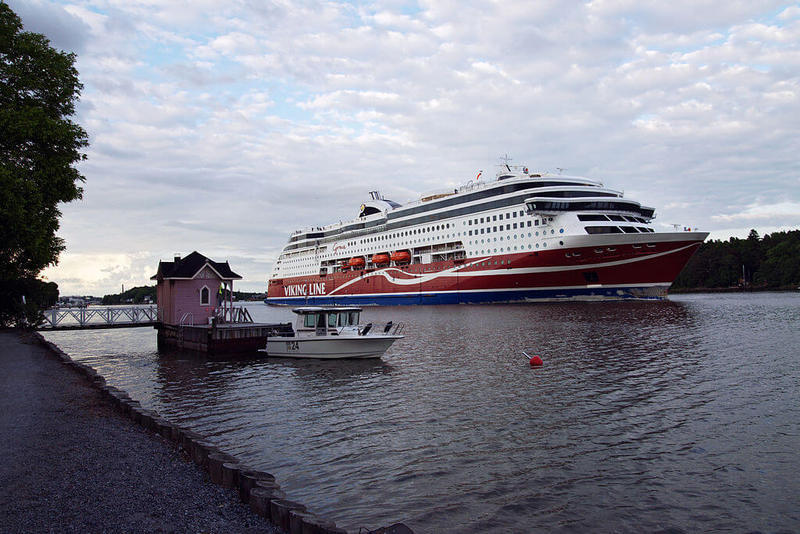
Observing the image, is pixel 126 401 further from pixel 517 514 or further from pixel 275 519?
pixel 517 514

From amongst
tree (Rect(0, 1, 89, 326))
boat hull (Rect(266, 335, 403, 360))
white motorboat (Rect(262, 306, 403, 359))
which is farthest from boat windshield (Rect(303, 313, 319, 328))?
tree (Rect(0, 1, 89, 326))

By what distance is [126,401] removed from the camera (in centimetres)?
1232

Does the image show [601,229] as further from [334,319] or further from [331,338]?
[331,338]

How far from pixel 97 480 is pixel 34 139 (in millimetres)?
15385

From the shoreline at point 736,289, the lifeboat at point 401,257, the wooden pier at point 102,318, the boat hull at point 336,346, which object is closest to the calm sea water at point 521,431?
the boat hull at point 336,346

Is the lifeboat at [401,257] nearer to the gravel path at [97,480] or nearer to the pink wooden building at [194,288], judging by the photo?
the pink wooden building at [194,288]

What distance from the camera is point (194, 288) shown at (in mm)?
31781

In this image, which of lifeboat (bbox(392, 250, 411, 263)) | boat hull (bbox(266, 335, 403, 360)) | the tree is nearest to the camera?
the tree

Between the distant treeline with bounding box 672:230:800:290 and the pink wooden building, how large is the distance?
384 feet

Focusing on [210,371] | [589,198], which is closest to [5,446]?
[210,371]

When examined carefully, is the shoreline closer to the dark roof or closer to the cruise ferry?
the cruise ferry

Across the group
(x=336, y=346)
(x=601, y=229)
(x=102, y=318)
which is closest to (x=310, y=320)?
(x=336, y=346)

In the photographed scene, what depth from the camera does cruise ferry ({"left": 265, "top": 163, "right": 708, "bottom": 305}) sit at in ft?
171

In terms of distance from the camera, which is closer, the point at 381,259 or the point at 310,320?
the point at 310,320
